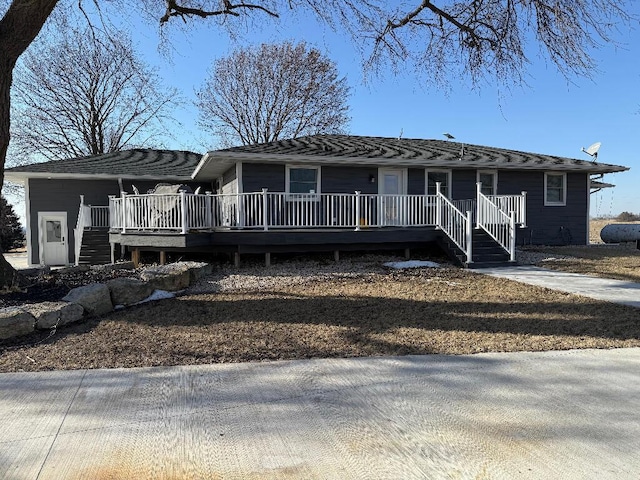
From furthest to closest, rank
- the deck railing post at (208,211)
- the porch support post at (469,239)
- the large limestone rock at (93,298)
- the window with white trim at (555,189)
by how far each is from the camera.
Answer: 1. the window with white trim at (555,189)
2. the deck railing post at (208,211)
3. the porch support post at (469,239)
4. the large limestone rock at (93,298)

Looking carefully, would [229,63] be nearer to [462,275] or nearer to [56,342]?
[462,275]

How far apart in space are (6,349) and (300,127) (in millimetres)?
27631

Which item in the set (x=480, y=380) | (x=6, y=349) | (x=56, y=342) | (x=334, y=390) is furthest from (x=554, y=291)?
(x=6, y=349)

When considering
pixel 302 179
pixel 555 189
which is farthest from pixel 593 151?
pixel 302 179

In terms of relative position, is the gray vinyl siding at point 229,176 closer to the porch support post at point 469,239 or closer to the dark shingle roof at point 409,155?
the dark shingle roof at point 409,155

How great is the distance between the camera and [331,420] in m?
3.09

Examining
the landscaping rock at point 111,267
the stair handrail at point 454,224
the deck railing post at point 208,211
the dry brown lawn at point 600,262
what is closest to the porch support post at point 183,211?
the deck railing post at point 208,211

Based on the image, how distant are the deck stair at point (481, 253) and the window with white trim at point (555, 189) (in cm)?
563

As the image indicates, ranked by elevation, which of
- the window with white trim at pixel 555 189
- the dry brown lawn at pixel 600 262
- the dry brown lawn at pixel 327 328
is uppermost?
the window with white trim at pixel 555 189

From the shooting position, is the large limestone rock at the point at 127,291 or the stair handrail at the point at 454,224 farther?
the stair handrail at the point at 454,224

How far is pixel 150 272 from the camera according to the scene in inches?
308

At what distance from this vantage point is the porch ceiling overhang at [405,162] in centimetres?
1209

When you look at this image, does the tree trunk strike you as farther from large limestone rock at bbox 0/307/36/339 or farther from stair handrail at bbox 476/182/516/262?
stair handrail at bbox 476/182/516/262

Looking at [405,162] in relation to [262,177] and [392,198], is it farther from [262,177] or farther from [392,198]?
[262,177]
